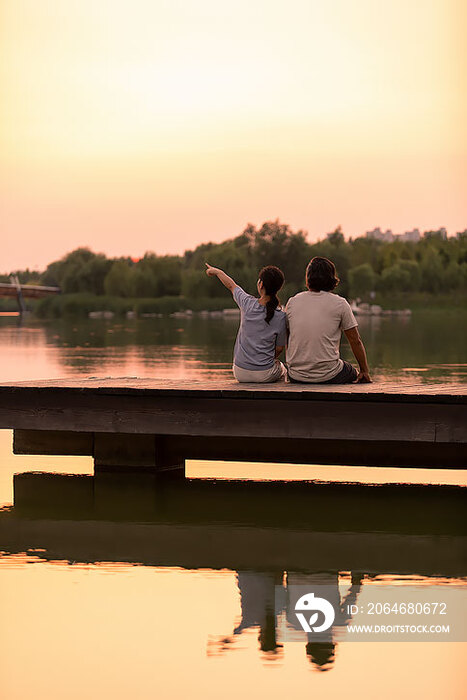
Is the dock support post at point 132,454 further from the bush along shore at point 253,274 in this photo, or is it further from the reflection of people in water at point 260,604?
the bush along shore at point 253,274

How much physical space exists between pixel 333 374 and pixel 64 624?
384 centimetres

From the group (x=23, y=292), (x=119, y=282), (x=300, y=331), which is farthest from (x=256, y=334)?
(x=23, y=292)

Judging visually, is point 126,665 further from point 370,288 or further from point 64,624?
point 370,288

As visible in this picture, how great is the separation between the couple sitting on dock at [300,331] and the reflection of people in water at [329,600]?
8.09ft

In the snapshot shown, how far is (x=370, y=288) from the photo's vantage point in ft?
407

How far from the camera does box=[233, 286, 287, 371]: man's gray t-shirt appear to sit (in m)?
9.06

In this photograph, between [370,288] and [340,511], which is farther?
[370,288]

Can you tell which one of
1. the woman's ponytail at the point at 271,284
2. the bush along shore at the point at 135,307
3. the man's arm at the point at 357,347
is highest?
the woman's ponytail at the point at 271,284

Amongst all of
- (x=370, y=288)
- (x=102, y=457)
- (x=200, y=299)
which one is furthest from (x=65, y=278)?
(x=102, y=457)

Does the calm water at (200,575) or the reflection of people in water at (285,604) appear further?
the reflection of people in water at (285,604)

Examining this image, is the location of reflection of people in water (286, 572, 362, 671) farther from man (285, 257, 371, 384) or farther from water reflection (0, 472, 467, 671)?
man (285, 257, 371, 384)

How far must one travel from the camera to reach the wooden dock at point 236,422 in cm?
865

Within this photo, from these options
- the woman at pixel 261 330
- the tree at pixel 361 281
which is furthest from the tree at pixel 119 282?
the woman at pixel 261 330

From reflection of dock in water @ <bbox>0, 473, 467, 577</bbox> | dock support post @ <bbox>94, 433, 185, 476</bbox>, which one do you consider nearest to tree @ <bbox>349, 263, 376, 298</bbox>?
dock support post @ <bbox>94, 433, 185, 476</bbox>
